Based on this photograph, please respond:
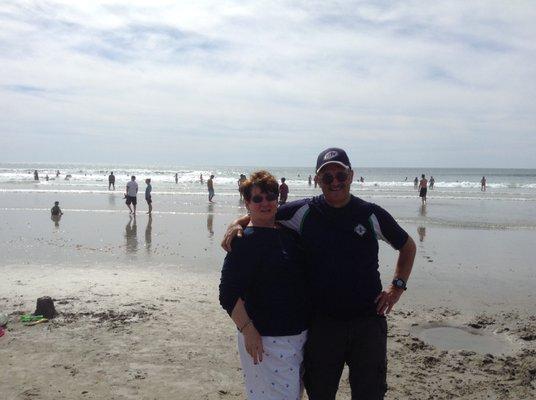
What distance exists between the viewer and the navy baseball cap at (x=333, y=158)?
362cm

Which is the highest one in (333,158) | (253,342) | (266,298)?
(333,158)

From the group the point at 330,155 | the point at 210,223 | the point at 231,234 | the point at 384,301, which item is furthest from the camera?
the point at 210,223

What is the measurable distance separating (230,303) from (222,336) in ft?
12.3

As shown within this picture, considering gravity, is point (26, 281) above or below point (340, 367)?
below

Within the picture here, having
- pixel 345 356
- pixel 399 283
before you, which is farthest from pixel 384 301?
pixel 345 356

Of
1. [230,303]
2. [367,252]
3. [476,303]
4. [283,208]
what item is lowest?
[476,303]

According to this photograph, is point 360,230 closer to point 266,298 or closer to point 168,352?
point 266,298

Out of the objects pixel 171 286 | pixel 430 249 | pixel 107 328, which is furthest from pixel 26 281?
pixel 430 249

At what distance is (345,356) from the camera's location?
3.54 m

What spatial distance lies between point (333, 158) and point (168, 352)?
149 inches

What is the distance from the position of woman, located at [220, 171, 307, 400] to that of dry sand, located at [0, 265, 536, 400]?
2.04 meters

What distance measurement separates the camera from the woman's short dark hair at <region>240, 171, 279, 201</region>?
10.9ft

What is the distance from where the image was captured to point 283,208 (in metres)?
3.60

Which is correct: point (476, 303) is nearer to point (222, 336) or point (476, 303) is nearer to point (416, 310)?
point (416, 310)
